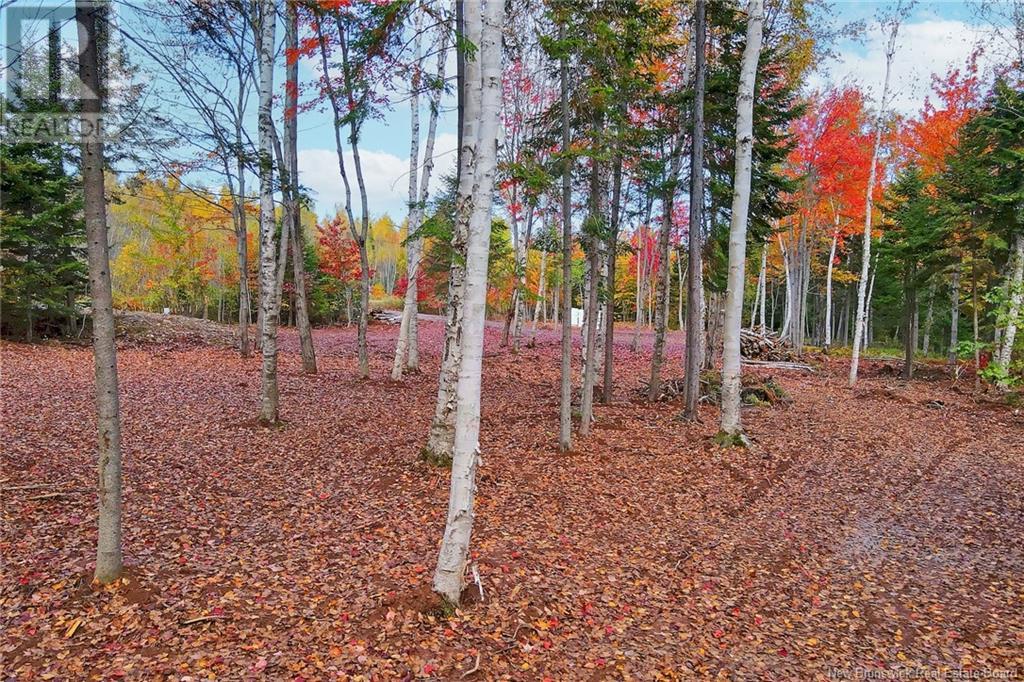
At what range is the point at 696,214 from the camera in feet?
31.0

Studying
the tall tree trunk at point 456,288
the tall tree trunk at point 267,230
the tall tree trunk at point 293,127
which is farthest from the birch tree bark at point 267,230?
the tall tree trunk at point 456,288

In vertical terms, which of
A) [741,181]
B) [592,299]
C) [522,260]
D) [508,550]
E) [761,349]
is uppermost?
[741,181]

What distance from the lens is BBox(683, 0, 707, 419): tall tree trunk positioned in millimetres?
9086

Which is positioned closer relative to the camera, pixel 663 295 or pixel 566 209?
pixel 566 209

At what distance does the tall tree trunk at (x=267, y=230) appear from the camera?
766 cm

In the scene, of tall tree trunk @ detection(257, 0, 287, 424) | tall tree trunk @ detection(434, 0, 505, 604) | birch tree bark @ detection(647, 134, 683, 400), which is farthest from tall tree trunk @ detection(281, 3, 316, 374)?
birch tree bark @ detection(647, 134, 683, 400)

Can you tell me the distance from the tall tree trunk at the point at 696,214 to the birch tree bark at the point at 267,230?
7.21 m

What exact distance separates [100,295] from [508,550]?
4.01 meters

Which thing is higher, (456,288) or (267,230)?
(267,230)

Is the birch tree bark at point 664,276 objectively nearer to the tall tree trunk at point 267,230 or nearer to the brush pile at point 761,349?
the tall tree trunk at point 267,230

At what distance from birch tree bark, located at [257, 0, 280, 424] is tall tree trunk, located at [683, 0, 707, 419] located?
721 centimetres

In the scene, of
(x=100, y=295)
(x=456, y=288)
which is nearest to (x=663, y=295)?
(x=456, y=288)

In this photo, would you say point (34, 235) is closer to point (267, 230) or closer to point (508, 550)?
point (267, 230)

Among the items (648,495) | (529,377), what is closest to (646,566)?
(648,495)
